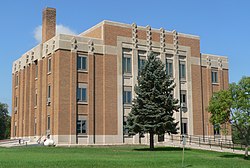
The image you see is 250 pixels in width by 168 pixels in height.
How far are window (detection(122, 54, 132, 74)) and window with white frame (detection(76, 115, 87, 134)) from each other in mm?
7482

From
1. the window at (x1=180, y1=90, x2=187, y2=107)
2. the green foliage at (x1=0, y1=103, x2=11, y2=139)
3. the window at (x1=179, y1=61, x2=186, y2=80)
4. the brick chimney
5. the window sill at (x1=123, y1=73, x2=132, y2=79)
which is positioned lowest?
the green foliage at (x1=0, y1=103, x2=11, y2=139)

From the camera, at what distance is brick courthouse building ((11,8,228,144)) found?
142 feet

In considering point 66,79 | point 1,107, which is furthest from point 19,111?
point 1,107

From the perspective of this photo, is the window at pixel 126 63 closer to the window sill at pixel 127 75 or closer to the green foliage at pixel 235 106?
the window sill at pixel 127 75

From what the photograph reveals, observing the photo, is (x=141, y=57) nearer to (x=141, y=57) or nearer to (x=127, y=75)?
(x=141, y=57)

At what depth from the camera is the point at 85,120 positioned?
43750 millimetres

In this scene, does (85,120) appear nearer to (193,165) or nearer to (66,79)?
(66,79)

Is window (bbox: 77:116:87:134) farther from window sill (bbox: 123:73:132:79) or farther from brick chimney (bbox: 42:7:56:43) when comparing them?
brick chimney (bbox: 42:7:56:43)

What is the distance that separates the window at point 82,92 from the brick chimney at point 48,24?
8.94m

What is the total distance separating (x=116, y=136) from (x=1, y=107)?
57.0 meters

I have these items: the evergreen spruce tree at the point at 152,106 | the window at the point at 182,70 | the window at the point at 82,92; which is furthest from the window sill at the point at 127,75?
the evergreen spruce tree at the point at 152,106

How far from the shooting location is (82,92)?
144ft

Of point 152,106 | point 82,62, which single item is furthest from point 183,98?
point 152,106

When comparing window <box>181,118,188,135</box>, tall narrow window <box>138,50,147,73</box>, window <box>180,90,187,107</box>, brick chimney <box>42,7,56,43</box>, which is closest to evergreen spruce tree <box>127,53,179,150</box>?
tall narrow window <box>138,50,147,73</box>
